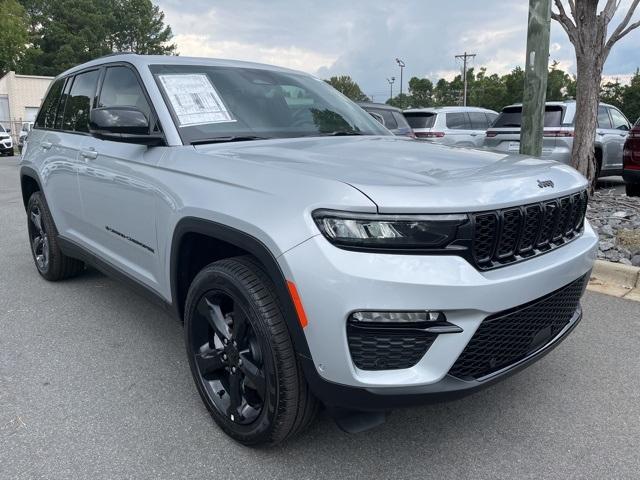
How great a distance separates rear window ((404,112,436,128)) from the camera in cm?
1270

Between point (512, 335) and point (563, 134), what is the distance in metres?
8.52

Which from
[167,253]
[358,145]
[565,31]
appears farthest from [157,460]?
[565,31]

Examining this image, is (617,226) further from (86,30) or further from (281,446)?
(86,30)

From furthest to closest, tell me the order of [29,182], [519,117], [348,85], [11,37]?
1. [348,85]
2. [11,37]
3. [519,117]
4. [29,182]

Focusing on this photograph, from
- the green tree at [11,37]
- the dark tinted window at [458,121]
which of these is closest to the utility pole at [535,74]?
the dark tinted window at [458,121]

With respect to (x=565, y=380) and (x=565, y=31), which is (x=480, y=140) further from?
(x=565, y=380)

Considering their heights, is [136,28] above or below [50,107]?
above

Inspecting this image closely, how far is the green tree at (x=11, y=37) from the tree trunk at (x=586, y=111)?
50.2 m

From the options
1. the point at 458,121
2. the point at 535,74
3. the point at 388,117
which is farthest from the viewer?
the point at 458,121

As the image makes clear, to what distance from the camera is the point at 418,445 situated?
2.50m

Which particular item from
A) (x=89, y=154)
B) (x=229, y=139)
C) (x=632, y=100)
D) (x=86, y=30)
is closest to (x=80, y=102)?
(x=89, y=154)

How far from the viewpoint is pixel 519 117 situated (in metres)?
10.6

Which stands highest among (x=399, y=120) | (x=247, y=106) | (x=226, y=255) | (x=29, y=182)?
(x=247, y=106)

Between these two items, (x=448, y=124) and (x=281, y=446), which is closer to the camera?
(x=281, y=446)
